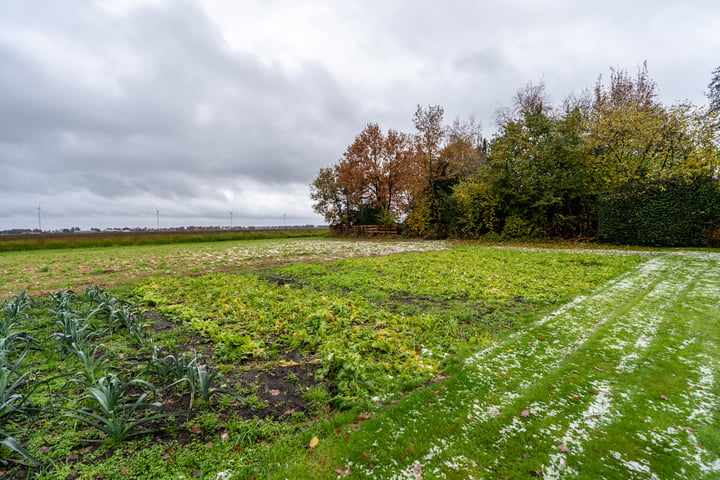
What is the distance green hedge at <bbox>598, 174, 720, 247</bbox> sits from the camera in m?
13.8

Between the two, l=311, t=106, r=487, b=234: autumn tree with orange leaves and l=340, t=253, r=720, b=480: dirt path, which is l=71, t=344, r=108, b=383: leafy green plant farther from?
l=311, t=106, r=487, b=234: autumn tree with orange leaves

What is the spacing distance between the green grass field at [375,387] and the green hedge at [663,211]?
459 inches

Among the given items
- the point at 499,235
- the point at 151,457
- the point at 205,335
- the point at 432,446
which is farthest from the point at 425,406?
the point at 499,235

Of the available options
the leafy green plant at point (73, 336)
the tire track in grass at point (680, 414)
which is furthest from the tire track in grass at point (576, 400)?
the leafy green plant at point (73, 336)

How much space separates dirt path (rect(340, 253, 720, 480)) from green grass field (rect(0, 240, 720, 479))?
0.05 ft

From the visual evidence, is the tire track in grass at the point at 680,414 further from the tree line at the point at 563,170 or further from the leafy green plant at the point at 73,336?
the tree line at the point at 563,170

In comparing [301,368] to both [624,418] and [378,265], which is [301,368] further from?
[378,265]

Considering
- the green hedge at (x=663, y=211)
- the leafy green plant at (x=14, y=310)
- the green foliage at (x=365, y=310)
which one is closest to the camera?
the green foliage at (x=365, y=310)

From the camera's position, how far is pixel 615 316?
506 centimetres

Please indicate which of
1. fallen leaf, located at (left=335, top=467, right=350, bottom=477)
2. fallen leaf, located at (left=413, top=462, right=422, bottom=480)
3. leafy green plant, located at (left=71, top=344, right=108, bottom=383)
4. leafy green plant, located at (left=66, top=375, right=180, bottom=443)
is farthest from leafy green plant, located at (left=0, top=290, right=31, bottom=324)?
fallen leaf, located at (left=413, top=462, right=422, bottom=480)

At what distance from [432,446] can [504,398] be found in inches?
41.3

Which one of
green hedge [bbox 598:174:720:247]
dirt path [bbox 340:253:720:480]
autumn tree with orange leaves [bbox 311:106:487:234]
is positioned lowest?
dirt path [bbox 340:253:720:480]

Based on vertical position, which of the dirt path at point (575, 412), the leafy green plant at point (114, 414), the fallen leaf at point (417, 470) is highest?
the leafy green plant at point (114, 414)

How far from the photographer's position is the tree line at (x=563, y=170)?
1441 cm
